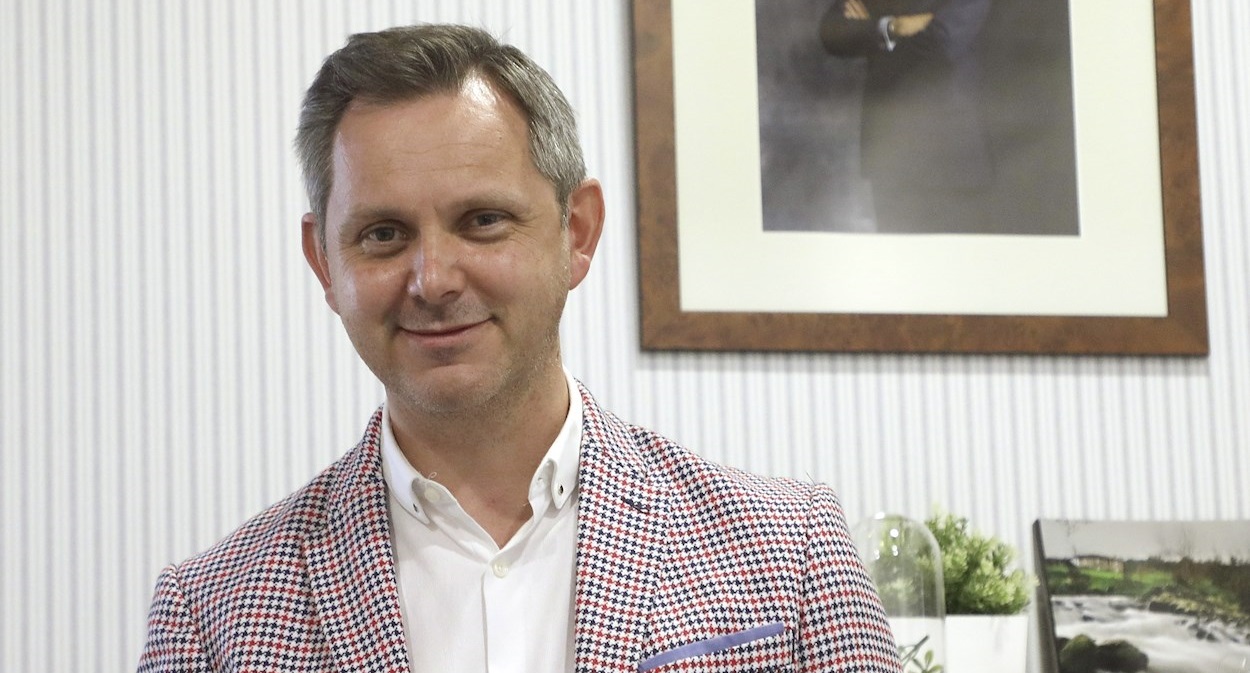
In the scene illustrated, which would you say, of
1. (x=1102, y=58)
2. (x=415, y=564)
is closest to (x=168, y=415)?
(x=415, y=564)

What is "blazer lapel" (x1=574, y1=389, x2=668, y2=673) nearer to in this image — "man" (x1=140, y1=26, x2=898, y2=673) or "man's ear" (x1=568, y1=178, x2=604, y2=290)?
"man" (x1=140, y1=26, x2=898, y2=673)

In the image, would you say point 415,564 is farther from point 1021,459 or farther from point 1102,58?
point 1102,58

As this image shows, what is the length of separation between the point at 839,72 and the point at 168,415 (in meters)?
0.98

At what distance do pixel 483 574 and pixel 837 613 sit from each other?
0.99 feet

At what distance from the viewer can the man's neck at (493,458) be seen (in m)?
1.37

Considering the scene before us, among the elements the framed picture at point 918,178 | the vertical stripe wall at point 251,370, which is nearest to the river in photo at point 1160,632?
the vertical stripe wall at point 251,370

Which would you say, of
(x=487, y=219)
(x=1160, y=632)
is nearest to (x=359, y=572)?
(x=487, y=219)

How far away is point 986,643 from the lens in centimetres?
182

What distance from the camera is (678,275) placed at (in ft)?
6.66

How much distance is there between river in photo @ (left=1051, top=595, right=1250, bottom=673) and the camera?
1.89m

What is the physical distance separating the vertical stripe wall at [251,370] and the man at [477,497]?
1.90 ft

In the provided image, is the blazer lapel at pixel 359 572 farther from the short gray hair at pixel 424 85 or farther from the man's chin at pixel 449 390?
the short gray hair at pixel 424 85

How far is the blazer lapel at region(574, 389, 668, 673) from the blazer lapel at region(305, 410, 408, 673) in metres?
0.16

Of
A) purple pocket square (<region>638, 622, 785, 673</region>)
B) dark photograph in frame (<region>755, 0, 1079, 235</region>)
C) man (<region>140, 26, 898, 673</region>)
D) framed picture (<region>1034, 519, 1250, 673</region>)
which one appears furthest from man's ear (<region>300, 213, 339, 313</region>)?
framed picture (<region>1034, 519, 1250, 673</region>)
